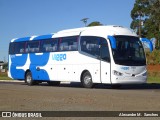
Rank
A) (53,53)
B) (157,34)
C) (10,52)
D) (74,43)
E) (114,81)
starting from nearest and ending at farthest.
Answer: (114,81) → (74,43) → (53,53) → (10,52) → (157,34)

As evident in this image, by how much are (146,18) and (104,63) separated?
179 feet

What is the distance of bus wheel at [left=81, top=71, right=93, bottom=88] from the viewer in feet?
80.9

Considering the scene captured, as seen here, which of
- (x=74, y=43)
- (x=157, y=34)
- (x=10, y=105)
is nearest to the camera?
(x=10, y=105)

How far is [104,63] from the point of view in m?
23.5

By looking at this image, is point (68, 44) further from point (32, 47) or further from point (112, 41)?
point (32, 47)

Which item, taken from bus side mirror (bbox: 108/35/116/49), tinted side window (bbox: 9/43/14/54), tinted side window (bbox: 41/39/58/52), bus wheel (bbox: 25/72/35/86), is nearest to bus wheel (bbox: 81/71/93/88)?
bus side mirror (bbox: 108/35/116/49)

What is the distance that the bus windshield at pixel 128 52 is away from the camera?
76.0ft

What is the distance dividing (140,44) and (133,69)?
172 cm

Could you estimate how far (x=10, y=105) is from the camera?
13766 millimetres

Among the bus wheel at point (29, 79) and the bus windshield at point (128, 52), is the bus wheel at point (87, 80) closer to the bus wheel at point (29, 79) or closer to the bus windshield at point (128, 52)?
the bus windshield at point (128, 52)

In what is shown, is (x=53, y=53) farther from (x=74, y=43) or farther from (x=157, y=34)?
(x=157, y=34)

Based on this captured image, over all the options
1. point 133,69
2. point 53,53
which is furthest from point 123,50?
point 53,53

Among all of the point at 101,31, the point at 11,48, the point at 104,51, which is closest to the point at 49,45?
the point at 11,48

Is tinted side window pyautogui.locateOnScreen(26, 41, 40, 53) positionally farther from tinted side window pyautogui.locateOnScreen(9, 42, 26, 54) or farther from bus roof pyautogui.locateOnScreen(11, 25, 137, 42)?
bus roof pyautogui.locateOnScreen(11, 25, 137, 42)
